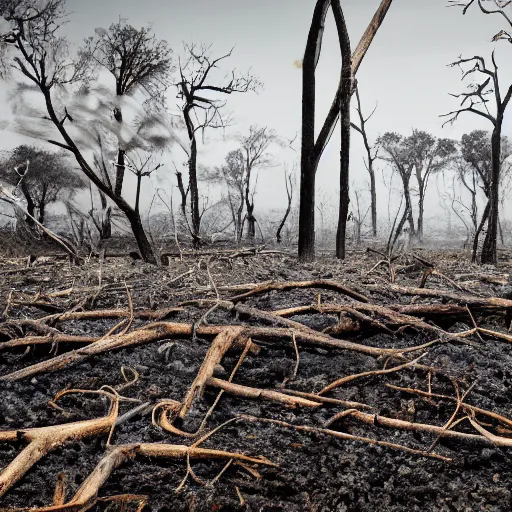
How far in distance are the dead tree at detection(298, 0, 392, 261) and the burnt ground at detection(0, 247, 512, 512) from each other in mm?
3248

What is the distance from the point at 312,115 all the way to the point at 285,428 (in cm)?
501

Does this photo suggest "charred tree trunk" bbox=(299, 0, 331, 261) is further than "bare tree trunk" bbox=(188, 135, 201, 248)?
No

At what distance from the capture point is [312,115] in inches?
227

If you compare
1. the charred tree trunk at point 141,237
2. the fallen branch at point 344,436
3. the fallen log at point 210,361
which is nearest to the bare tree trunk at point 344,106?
the charred tree trunk at point 141,237

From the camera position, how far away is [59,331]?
90.3 inches

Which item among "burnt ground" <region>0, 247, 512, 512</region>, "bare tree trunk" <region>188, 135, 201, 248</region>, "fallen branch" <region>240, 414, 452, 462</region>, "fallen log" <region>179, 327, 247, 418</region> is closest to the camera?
"burnt ground" <region>0, 247, 512, 512</region>

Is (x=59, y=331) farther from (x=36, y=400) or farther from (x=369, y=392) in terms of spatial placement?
(x=369, y=392)

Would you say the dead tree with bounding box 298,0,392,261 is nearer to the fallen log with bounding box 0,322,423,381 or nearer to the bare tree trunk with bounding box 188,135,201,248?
the fallen log with bounding box 0,322,423,381

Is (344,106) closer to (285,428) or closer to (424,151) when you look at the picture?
(285,428)

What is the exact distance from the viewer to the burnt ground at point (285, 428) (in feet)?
3.87

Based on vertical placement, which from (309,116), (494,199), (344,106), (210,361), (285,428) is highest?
(344,106)


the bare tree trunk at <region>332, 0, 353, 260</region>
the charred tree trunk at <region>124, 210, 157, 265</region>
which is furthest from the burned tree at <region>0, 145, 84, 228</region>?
the bare tree trunk at <region>332, 0, 353, 260</region>

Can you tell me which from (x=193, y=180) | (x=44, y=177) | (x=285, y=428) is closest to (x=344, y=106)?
(x=285, y=428)

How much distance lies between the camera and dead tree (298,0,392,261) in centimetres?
558
